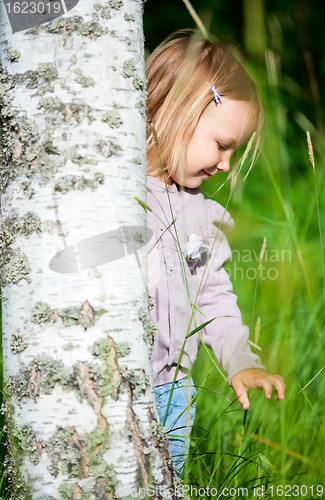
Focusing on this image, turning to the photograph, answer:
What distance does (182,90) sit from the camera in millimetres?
1076

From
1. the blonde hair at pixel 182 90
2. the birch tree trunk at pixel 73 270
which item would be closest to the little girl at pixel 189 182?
the blonde hair at pixel 182 90

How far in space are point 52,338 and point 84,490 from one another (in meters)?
0.25

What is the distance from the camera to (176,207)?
120 cm

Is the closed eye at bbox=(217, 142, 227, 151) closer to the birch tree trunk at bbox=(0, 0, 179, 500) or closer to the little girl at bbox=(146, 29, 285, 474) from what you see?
the little girl at bbox=(146, 29, 285, 474)

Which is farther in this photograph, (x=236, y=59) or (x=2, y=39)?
(x=236, y=59)

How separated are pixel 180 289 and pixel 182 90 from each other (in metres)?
0.56

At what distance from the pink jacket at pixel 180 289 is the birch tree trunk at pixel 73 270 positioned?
431mm

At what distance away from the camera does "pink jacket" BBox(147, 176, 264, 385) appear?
113 centimetres

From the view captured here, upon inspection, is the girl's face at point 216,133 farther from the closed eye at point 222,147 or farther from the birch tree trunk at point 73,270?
the birch tree trunk at point 73,270

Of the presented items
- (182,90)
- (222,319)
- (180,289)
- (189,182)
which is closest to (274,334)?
(222,319)

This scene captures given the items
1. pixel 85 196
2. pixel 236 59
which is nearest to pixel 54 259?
pixel 85 196

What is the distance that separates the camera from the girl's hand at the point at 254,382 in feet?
2.75

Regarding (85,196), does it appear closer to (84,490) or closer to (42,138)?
(42,138)

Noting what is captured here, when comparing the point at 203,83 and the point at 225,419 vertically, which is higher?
the point at 203,83
